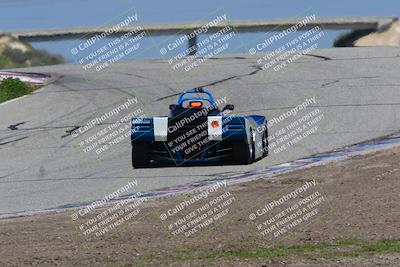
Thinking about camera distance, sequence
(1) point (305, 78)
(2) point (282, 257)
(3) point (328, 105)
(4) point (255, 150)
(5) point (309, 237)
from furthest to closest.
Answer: (1) point (305, 78) → (3) point (328, 105) → (4) point (255, 150) → (5) point (309, 237) → (2) point (282, 257)

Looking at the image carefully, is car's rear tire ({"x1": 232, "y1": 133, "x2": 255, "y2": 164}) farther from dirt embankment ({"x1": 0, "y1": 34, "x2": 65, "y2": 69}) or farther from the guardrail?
the guardrail

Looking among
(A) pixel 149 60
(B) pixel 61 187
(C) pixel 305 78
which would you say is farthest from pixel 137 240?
(A) pixel 149 60

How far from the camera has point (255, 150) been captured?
16047mm

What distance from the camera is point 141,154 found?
624 inches

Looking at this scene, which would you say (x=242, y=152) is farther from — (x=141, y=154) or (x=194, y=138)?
(x=141, y=154)

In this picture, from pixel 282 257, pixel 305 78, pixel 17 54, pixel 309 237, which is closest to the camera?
pixel 282 257

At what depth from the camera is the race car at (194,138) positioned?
50.6 ft

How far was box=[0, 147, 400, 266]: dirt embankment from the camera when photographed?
8.46 meters

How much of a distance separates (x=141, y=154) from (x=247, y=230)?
607 cm

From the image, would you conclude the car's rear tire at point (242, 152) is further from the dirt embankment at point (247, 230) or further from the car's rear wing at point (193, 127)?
the dirt embankment at point (247, 230)

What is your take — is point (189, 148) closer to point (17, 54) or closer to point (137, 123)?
point (137, 123)

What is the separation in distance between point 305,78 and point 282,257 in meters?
19.9

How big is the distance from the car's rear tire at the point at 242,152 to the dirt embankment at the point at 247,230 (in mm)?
2028

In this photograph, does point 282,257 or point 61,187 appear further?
point 61,187
